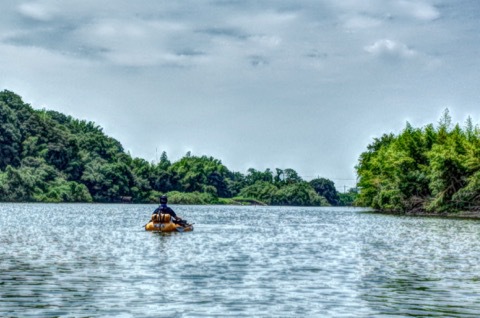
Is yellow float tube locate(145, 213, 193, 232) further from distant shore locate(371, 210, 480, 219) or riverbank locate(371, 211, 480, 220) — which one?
distant shore locate(371, 210, 480, 219)

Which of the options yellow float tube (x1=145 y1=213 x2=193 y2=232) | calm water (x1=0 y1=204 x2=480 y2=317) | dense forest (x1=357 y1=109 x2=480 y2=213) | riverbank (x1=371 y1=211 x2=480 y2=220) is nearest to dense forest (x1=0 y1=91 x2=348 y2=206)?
dense forest (x1=357 y1=109 x2=480 y2=213)

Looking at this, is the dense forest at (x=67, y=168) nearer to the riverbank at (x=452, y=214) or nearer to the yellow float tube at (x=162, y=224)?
the riverbank at (x=452, y=214)

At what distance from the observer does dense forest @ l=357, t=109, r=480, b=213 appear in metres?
80.0

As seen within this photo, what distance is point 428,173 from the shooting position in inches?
3553

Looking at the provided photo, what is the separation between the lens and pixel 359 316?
15.9m

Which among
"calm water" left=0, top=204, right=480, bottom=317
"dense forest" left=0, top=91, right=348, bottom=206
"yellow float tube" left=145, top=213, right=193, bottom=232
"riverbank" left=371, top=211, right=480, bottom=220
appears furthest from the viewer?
"dense forest" left=0, top=91, right=348, bottom=206

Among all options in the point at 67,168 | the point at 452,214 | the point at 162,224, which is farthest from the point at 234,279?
the point at 67,168

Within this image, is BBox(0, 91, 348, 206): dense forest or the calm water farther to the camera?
BBox(0, 91, 348, 206): dense forest

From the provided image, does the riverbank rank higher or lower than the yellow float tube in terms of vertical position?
higher

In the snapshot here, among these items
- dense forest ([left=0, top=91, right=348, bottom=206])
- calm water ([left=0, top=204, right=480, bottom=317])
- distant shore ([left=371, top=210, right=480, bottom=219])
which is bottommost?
calm water ([left=0, top=204, right=480, bottom=317])

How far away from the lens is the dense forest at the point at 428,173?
80.0 m

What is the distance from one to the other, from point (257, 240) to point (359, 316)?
76.3 ft

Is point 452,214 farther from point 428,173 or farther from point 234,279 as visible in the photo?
point 234,279

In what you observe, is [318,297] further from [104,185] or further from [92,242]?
[104,185]
